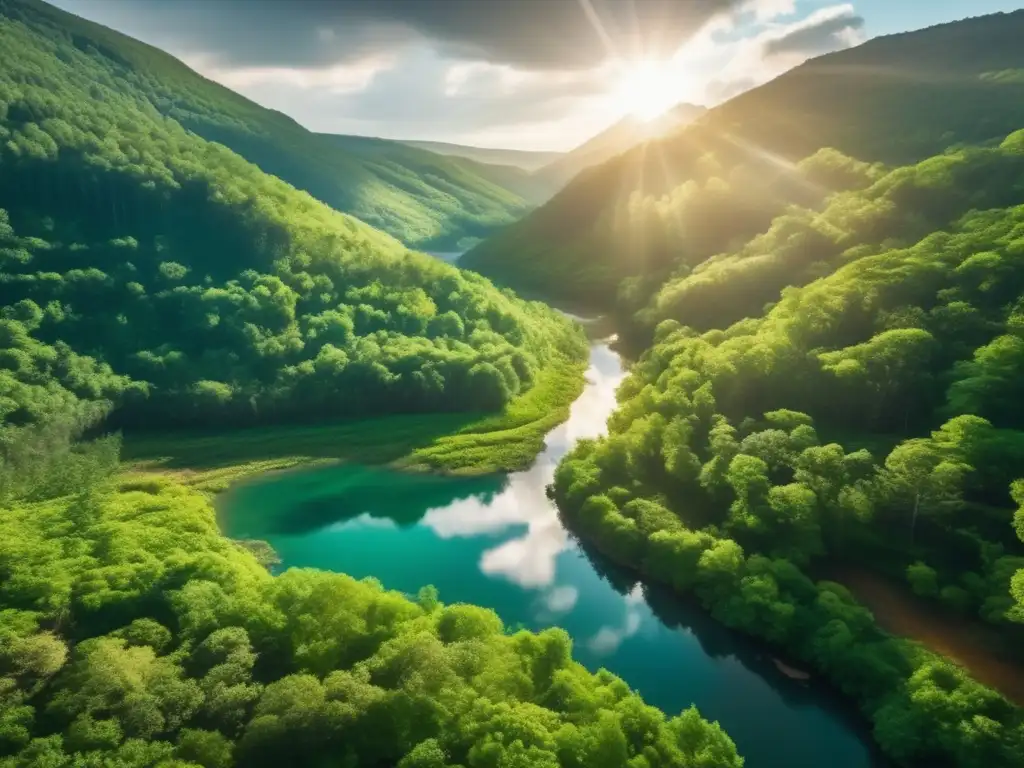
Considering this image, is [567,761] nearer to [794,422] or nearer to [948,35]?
[794,422]

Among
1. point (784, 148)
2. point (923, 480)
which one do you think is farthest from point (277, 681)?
point (784, 148)

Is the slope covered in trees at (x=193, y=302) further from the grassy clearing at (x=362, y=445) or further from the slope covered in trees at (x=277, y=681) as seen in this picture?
the slope covered in trees at (x=277, y=681)

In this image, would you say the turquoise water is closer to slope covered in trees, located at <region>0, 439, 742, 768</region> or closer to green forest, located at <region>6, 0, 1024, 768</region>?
green forest, located at <region>6, 0, 1024, 768</region>

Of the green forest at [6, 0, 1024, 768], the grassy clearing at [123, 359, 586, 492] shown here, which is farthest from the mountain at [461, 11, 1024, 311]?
the grassy clearing at [123, 359, 586, 492]

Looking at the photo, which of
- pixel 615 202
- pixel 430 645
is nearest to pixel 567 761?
pixel 430 645

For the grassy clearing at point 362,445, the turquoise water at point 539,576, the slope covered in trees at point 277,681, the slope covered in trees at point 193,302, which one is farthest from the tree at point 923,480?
the slope covered in trees at point 193,302
